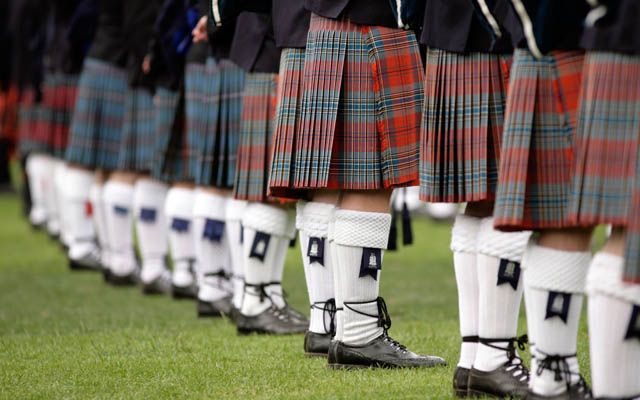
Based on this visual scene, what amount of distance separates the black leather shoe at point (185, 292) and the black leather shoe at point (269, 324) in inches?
50.3

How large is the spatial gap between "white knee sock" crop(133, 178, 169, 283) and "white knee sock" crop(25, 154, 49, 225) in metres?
2.57

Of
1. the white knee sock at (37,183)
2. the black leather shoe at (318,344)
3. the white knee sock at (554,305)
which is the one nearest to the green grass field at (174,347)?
the black leather shoe at (318,344)

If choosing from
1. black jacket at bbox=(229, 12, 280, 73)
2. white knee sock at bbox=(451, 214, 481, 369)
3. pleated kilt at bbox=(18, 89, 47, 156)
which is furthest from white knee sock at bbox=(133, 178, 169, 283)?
white knee sock at bbox=(451, 214, 481, 369)

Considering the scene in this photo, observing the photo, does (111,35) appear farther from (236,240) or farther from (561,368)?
(561,368)

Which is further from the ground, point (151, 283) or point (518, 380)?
point (518, 380)

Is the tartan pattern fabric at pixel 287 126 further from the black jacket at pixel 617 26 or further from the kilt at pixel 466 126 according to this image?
the black jacket at pixel 617 26

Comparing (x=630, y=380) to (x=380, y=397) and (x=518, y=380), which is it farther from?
(x=380, y=397)

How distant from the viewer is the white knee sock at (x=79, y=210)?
6.86 meters

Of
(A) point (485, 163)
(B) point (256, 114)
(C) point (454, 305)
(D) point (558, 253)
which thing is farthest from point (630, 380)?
(C) point (454, 305)

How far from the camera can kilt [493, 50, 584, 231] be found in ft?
8.66

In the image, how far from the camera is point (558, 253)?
2660mm

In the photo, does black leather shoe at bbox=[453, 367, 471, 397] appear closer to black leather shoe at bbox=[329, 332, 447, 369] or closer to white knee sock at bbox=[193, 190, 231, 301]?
black leather shoe at bbox=[329, 332, 447, 369]

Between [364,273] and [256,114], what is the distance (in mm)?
1086

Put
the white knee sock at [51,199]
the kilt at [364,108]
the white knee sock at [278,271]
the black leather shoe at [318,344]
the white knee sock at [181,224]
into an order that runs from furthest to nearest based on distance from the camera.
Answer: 1. the white knee sock at [51,199]
2. the white knee sock at [181,224]
3. the white knee sock at [278,271]
4. the black leather shoe at [318,344]
5. the kilt at [364,108]
